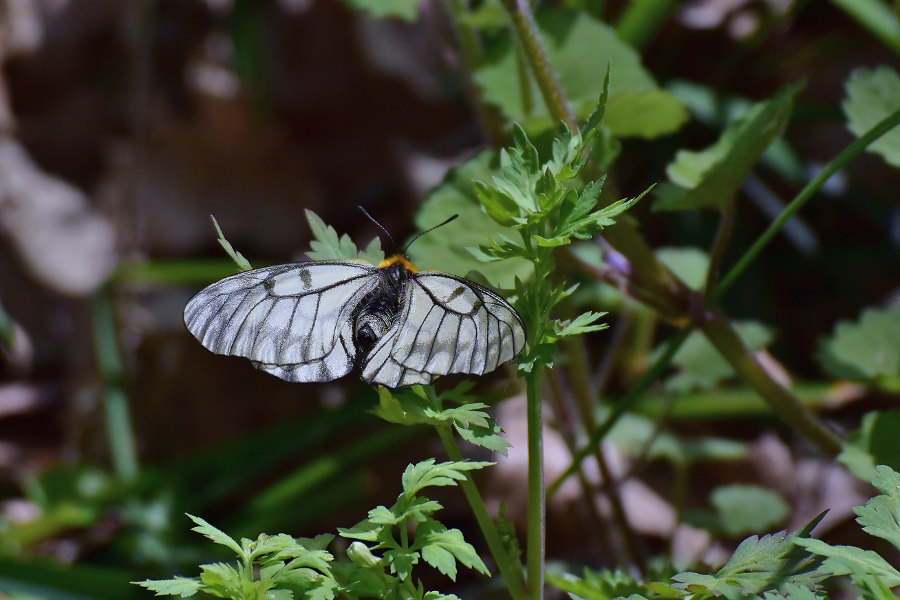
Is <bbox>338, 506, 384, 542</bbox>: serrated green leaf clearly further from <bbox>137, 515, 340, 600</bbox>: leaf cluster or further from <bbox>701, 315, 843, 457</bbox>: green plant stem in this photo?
<bbox>701, 315, 843, 457</bbox>: green plant stem

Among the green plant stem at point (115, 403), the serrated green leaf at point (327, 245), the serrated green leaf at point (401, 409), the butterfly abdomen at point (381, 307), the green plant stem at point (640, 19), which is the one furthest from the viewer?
the green plant stem at point (115, 403)

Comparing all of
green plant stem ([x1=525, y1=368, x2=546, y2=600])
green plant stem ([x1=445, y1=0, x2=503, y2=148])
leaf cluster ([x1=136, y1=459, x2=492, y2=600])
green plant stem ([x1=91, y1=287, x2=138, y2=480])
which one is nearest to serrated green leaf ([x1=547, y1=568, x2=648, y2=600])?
green plant stem ([x1=525, y1=368, x2=546, y2=600])

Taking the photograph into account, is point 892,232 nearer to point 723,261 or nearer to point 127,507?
point 723,261

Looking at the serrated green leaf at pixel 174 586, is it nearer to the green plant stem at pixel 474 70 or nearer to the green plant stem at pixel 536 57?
the green plant stem at pixel 536 57

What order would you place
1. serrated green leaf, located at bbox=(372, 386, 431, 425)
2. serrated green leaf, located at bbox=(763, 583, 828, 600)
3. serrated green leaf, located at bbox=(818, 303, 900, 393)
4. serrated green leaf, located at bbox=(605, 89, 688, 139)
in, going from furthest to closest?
serrated green leaf, located at bbox=(818, 303, 900, 393) < serrated green leaf, located at bbox=(605, 89, 688, 139) < serrated green leaf, located at bbox=(372, 386, 431, 425) < serrated green leaf, located at bbox=(763, 583, 828, 600)

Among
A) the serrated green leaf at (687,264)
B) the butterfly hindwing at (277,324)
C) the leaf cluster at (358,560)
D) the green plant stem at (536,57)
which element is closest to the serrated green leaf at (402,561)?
the leaf cluster at (358,560)

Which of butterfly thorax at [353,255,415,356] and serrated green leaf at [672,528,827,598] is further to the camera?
butterfly thorax at [353,255,415,356]

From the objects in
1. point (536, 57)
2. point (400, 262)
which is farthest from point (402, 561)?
point (536, 57)
